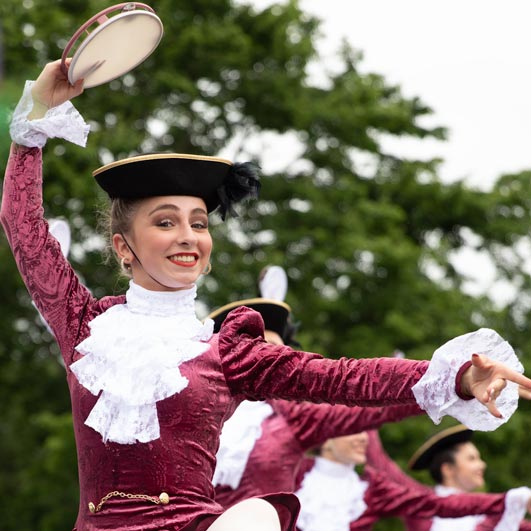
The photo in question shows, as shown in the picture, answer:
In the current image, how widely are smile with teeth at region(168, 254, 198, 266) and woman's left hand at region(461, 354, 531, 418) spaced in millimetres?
986

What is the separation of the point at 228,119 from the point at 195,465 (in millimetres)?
12363

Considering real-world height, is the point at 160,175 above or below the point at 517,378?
above

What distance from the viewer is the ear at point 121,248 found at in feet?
13.3

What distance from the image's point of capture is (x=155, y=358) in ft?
12.5

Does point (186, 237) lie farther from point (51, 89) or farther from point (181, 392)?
point (51, 89)

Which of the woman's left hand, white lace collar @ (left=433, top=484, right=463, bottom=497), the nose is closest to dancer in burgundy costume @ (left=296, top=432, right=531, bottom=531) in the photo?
white lace collar @ (left=433, top=484, right=463, bottom=497)

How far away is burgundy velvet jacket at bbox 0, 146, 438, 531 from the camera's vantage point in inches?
144

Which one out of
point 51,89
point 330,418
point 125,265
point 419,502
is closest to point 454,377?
point 125,265

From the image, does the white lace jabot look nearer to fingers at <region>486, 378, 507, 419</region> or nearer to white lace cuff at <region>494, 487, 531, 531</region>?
fingers at <region>486, 378, 507, 419</region>

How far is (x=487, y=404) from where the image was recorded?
130 inches

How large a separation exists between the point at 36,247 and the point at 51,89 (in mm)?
492

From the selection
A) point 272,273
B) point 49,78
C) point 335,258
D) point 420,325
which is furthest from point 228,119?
point 49,78

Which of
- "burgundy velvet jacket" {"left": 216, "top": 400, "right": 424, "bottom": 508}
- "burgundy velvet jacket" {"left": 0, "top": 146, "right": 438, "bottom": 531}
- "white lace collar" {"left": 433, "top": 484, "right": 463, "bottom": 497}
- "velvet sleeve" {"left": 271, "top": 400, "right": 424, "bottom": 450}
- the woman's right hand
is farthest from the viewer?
"white lace collar" {"left": 433, "top": 484, "right": 463, "bottom": 497}

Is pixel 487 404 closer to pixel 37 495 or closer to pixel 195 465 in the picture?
pixel 195 465
